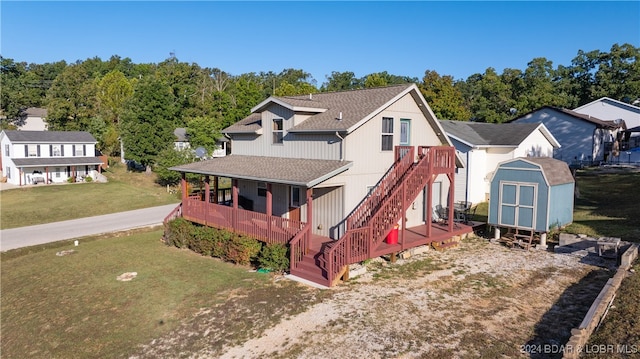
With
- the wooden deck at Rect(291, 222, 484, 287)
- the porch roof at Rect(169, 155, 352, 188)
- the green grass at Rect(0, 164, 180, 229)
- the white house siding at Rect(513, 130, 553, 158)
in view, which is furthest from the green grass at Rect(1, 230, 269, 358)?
the white house siding at Rect(513, 130, 553, 158)

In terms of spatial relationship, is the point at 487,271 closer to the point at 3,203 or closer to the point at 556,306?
the point at 556,306

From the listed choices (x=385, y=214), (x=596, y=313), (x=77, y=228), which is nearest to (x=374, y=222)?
(x=385, y=214)

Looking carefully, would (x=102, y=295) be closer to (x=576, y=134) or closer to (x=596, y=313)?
(x=596, y=313)

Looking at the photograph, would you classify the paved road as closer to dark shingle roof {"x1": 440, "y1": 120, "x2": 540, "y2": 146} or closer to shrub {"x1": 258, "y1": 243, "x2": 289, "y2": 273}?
shrub {"x1": 258, "y1": 243, "x2": 289, "y2": 273}

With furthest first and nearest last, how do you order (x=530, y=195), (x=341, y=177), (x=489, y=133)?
(x=489, y=133), (x=530, y=195), (x=341, y=177)

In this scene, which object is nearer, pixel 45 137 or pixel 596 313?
pixel 596 313
